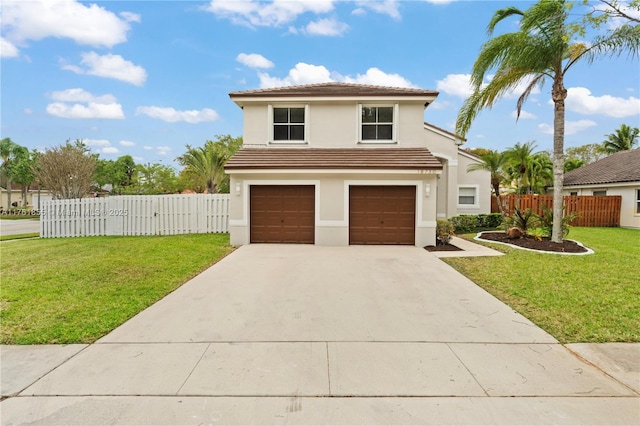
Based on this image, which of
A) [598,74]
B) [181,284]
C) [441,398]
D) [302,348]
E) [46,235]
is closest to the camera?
[441,398]

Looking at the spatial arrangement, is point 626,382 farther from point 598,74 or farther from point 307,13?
point 307,13

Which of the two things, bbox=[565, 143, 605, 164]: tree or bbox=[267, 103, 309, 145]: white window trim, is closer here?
bbox=[267, 103, 309, 145]: white window trim

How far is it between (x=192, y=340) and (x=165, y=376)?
36.2 inches

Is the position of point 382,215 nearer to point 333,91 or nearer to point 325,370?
point 333,91

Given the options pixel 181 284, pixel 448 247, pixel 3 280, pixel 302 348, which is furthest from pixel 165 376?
pixel 448 247

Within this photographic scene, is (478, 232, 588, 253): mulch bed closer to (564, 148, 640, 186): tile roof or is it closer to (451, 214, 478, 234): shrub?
(451, 214, 478, 234): shrub

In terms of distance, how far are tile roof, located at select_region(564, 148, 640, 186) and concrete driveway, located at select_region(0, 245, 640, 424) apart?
794 inches

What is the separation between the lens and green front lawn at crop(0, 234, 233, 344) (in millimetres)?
4895

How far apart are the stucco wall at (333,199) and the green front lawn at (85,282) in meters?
1.46

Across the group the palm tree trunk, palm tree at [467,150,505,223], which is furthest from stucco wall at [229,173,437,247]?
palm tree at [467,150,505,223]

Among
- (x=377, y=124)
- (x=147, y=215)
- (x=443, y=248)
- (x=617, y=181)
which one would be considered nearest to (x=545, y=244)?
(x=443, y=248)

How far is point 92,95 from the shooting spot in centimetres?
2255

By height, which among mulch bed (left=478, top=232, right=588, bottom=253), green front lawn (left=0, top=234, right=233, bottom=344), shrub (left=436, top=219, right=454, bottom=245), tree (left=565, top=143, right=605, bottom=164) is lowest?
green front lawn (left=0, top=234, right=233, bottom=344)

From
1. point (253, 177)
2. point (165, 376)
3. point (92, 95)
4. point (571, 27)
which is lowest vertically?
point (165, 376)
